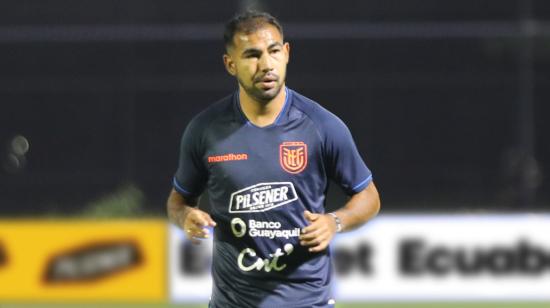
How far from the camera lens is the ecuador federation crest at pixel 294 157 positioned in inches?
217

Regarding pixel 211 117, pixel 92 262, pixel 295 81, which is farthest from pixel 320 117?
pixel 295 81

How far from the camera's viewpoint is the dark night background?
63.6 feet

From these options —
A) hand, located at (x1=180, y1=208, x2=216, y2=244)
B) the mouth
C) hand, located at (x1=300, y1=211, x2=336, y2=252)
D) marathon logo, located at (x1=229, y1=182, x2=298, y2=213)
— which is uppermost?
the mouth

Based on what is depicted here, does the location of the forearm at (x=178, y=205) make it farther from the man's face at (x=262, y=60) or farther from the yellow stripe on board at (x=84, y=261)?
the yellow stripe on board at (x=84, y=261)

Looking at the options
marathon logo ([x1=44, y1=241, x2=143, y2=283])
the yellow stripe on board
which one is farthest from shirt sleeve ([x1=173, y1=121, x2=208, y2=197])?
marathon logo ([x1=44, y1=241, x2=143, y2=283])

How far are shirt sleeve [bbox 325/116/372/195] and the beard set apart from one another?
251 millimetres

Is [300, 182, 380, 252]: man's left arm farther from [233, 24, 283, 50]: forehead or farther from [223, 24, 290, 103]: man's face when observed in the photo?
[233, 24, 283, 50]: forehead

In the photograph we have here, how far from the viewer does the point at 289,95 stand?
5660 mm

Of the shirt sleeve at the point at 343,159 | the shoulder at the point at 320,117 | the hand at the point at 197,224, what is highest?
the shoulder at the point at 320,117

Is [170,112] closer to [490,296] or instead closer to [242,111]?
[490,296]

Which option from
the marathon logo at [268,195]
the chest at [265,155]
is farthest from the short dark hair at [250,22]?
the marathon logo at [268,195]

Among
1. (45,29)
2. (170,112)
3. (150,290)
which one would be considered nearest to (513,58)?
(170,112)

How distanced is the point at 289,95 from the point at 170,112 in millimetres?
14024

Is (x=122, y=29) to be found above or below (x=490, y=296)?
above
